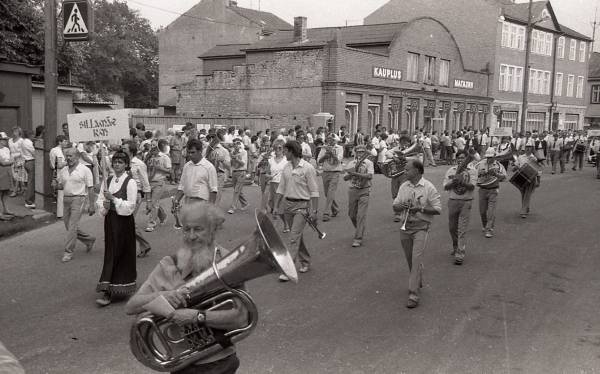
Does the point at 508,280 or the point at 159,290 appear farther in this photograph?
the point at 508,280

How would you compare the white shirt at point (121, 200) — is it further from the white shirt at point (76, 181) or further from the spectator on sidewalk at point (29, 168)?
the spectator on sidewalk at point (29, 168)

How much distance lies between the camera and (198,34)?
49.1 m

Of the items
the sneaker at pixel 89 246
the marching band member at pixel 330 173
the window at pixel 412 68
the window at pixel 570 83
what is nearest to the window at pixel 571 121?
the window at pixel 570 83

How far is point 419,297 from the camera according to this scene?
7.18m

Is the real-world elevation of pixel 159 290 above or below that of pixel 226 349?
above

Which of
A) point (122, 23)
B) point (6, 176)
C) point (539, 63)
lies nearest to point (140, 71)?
point (122, 23)

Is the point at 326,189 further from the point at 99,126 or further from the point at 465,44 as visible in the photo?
the point at 465,44

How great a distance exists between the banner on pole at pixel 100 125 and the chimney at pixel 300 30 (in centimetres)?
2847

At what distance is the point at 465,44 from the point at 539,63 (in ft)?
26.4

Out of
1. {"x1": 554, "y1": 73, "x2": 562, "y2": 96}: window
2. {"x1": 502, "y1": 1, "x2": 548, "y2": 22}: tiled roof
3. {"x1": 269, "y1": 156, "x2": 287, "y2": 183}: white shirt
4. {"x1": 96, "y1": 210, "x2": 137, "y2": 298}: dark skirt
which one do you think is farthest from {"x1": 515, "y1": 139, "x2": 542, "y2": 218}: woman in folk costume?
{"x1": 554, "y1": 73, "x2": 562, "y2": 96}: window

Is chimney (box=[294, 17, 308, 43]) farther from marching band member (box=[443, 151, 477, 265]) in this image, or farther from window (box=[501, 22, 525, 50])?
marching band member (box=[443, 151, 477, 265])

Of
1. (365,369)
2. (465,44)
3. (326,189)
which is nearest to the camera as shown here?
(365,369)

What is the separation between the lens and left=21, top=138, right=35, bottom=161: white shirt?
13.7m

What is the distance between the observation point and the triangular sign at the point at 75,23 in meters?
12.0
